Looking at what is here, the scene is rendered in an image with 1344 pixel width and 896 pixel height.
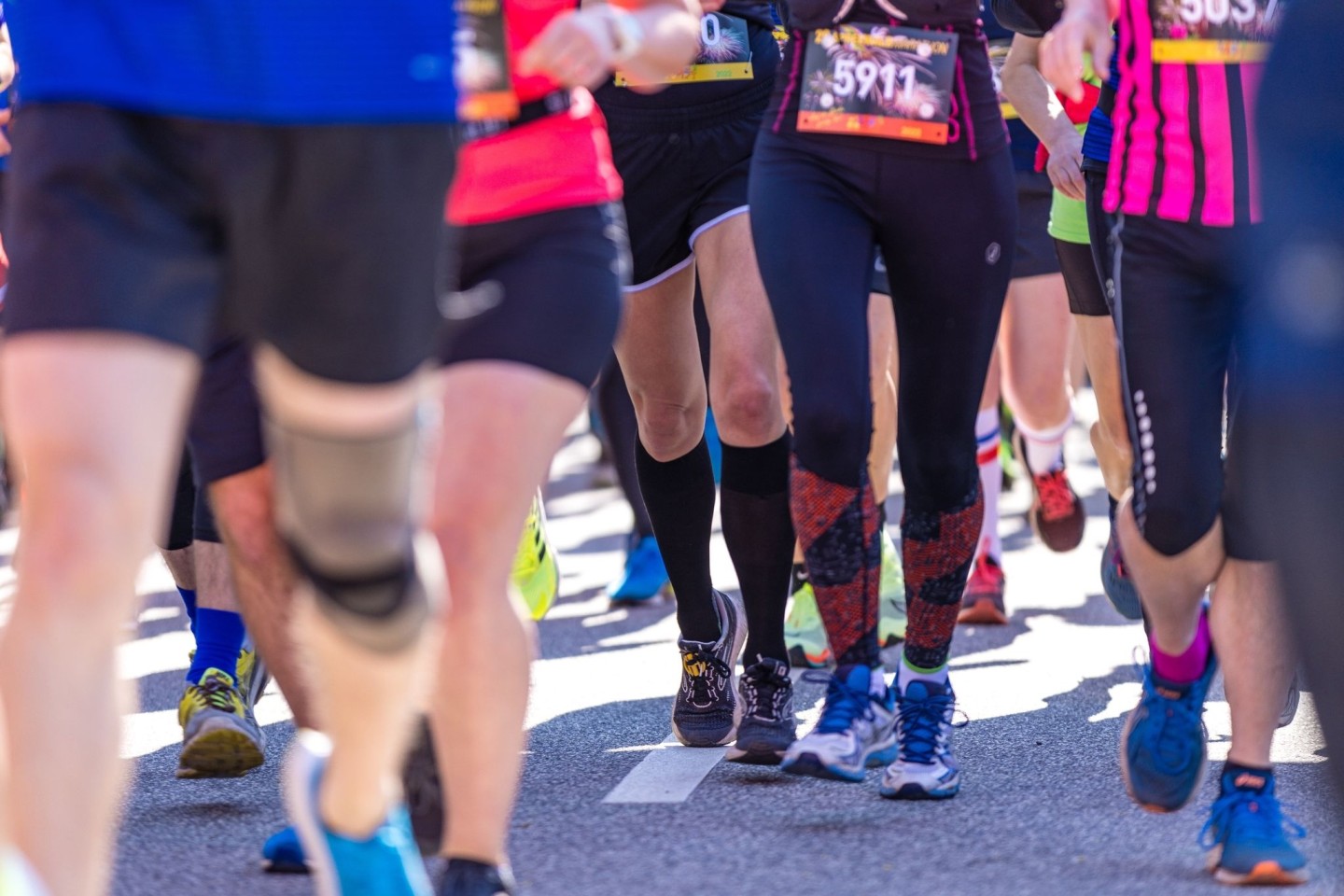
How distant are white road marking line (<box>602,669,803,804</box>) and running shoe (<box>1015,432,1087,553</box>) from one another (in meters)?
2.63

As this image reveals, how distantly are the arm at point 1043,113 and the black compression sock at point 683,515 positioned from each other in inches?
41.3

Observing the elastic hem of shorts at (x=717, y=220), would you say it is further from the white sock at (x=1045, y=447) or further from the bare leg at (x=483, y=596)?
the white sock at (x=1045, y=447)

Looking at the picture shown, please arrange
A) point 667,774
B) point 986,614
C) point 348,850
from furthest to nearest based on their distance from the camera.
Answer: point 986,614 < point 667,774 < point 348,850

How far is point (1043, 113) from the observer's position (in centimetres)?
495

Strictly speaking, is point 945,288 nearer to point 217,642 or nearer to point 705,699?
point 705,699

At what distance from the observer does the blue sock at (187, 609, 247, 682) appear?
14.7 feet

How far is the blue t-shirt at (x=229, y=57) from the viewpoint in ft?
8.15

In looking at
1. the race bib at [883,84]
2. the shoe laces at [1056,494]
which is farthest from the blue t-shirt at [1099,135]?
the shoe laces at [1056,494]

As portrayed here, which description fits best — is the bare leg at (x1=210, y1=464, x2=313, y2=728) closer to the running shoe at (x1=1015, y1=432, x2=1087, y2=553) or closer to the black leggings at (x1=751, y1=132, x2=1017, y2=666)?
the black leggings at (x1=751, y1=132, x2=1017, y2=666)

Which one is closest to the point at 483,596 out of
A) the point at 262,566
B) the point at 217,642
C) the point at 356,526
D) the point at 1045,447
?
the point at 356,526

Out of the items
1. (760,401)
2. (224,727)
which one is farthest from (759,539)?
(224,727)

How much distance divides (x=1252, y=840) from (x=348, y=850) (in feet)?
5.14

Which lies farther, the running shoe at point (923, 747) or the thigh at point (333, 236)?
the running shoe at point (923, 747)

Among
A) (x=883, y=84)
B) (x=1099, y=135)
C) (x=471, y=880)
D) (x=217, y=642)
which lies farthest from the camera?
(x=1099, y=135)
